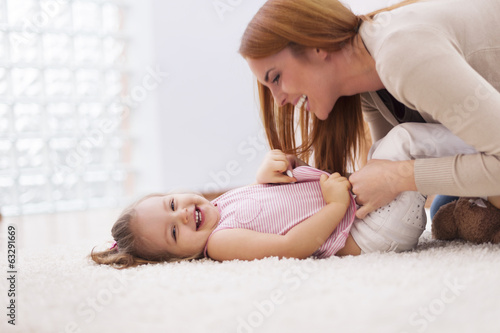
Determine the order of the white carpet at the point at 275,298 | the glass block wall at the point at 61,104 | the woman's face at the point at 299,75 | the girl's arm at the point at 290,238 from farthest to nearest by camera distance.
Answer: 1. the glass block wall at the point at 61,104
2. the woman's face at the point at 299,75
3. the girl's arm at the point at 290,238
4. the white carpet at the point at 275,298

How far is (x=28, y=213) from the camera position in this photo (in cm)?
351

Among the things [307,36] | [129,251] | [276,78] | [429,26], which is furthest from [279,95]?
[129,251]

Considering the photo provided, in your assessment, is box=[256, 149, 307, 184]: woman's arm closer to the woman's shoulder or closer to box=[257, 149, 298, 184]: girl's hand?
box=[257, 149, 298, 184]: girl's hand

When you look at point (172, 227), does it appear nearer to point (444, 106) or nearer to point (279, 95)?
point (279, 95)

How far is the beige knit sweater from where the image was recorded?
3.09 feet

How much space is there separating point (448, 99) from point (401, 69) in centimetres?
11

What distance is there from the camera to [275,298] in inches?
28.7

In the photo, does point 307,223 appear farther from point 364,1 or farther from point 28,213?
point 28,213

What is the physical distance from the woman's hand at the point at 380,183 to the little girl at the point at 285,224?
2cm

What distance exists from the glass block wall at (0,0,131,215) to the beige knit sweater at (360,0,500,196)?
310cm

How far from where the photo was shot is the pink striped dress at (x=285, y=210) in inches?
44.6

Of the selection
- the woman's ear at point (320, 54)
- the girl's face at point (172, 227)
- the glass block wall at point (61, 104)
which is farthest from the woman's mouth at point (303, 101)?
the glass block wall at point (61, 104)

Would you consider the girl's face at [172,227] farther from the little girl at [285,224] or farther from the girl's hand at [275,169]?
the girl's hand at [275,169]

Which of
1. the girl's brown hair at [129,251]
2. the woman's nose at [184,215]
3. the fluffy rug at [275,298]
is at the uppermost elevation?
the woman's nose at [184,215]
